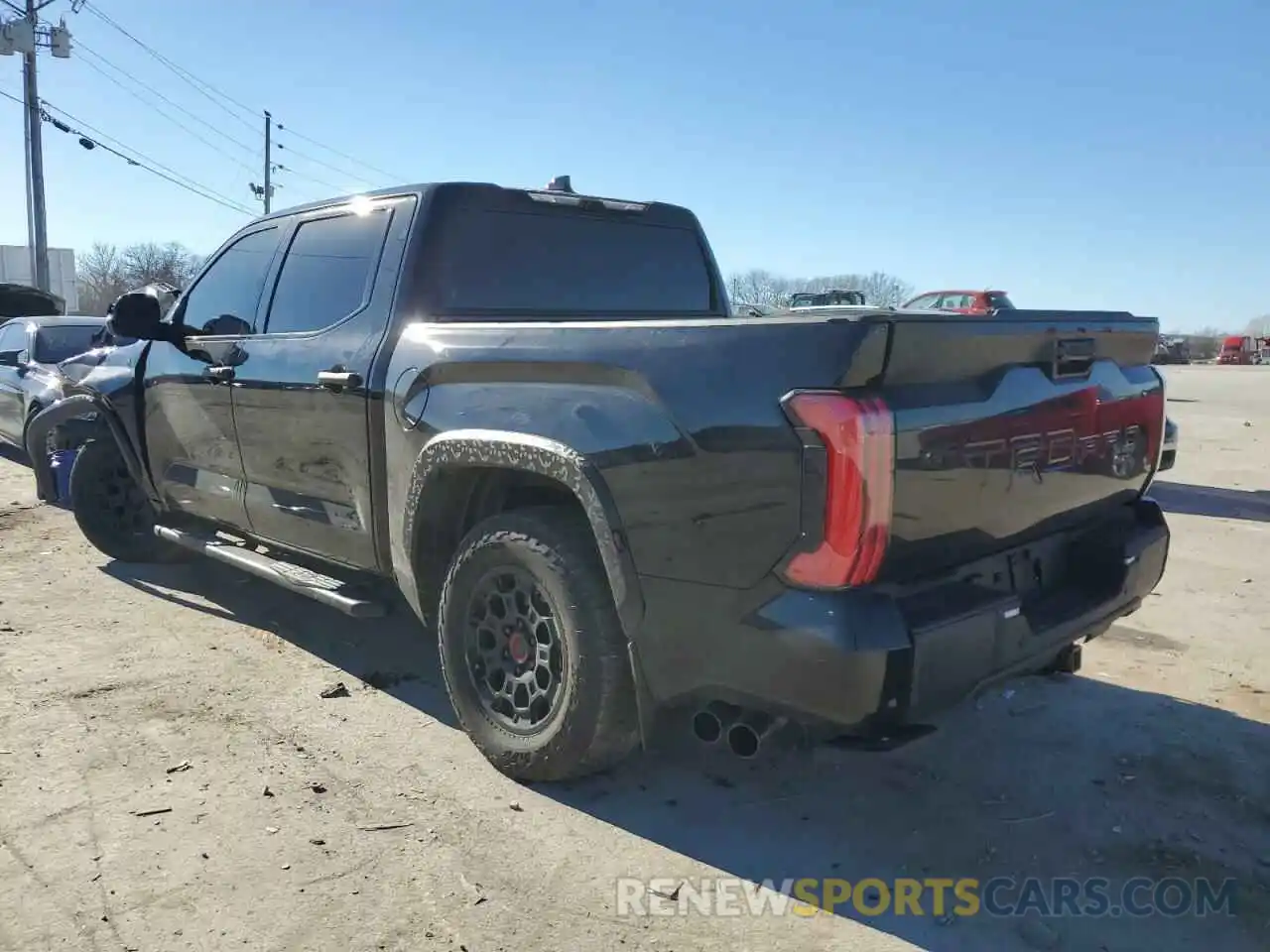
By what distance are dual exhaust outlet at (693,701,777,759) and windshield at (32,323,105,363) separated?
9771 millimetres

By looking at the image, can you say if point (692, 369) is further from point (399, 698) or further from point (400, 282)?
point (399, 698)

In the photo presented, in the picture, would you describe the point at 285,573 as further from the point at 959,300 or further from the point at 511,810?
the point at 959,300

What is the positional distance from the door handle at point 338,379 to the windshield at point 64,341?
7901mm

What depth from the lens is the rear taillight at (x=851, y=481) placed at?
2.29 m

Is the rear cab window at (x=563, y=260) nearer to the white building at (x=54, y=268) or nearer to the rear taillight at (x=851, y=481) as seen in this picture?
the rear taillight at (x=851, y=481)

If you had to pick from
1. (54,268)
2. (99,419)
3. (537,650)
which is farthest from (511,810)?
(54,268)

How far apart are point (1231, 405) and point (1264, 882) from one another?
67.2ft

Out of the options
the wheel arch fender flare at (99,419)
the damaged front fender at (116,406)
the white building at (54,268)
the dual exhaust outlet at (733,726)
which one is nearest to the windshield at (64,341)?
the wheel arch fender flare at (99,419)

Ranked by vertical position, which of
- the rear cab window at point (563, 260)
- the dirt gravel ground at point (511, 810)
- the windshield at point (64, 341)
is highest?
the rear cab window at point (563, 260)

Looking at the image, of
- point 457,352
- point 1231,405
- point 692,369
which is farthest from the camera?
point 1231,405

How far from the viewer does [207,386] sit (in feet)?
15.4

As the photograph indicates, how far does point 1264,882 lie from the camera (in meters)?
2.75

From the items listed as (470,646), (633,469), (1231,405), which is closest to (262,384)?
(470,646)

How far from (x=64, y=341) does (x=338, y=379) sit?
8396mm
